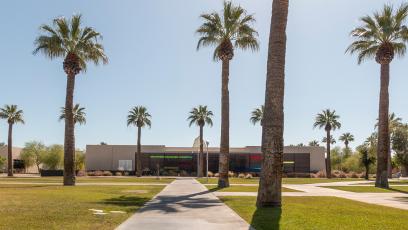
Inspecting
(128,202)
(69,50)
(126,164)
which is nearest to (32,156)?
(126,164)

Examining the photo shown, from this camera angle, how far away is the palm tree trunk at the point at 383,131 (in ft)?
123

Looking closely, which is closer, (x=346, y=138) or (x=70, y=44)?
(x=70, y=44)

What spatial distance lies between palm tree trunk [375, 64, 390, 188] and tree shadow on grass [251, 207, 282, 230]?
22963mm

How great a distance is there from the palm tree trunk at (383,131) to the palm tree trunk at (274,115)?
2206 centimetres

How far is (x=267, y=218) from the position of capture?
14727 mm

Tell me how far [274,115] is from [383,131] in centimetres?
2260

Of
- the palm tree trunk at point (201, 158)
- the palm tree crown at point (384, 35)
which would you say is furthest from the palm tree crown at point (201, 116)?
the palm tree crown at point (384, 35)

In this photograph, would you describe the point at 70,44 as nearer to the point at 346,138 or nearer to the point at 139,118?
the point at 139,118

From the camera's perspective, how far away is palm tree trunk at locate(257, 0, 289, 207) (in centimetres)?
1778

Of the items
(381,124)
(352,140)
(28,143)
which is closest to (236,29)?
(381,124)

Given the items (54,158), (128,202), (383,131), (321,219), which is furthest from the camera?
(54,158)

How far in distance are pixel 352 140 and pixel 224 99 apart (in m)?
117

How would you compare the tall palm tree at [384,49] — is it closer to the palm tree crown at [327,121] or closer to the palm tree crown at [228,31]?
the palm tree crown at [228,31]

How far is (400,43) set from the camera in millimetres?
38688
